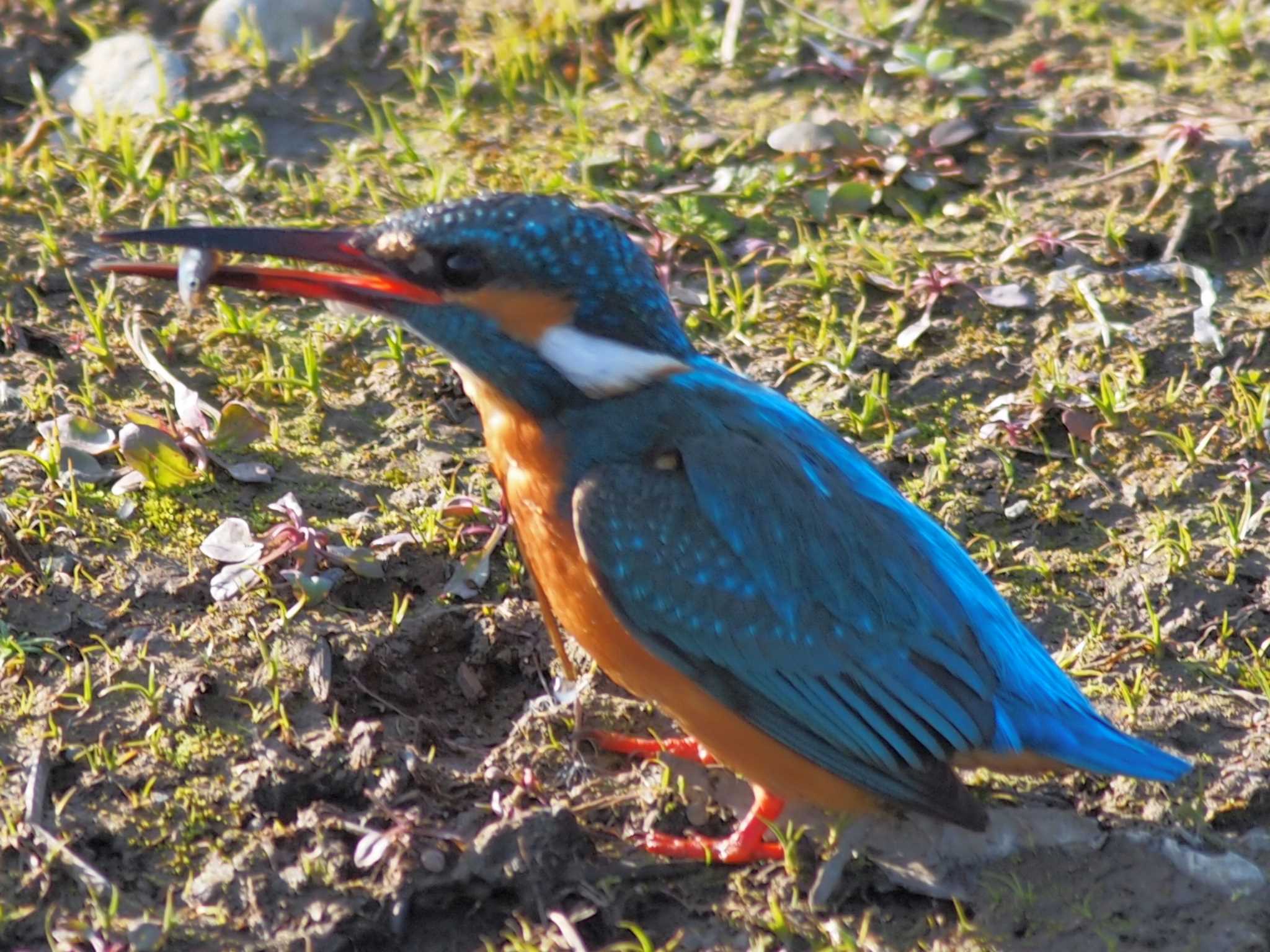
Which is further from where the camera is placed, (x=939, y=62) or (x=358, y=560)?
(x=939, y=62)

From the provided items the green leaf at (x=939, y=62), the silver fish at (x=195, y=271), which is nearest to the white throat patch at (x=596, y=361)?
the silver fish at (x=195, y=271)

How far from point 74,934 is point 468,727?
0.99m

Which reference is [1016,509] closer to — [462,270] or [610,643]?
A: [610,643]

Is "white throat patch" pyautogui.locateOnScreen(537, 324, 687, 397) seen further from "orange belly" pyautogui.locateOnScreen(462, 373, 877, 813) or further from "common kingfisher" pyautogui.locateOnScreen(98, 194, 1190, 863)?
"orange belly" pyautogui.locateOnScreen(462, 373, 877, 813)

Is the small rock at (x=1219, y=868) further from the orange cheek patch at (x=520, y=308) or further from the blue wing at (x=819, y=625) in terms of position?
the orange cheek patch at (x=520, y=308)

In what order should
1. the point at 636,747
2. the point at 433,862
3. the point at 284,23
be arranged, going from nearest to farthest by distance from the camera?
the point at 433,862, the point at 636,747, the point at 284,23

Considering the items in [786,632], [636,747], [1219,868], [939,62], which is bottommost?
[636,747]

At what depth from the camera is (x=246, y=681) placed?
3.65 metres

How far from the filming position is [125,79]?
5.61 m

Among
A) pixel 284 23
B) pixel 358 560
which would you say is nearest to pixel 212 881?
pixel 358 560

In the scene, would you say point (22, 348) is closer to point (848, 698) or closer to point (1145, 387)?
point (848, 698)

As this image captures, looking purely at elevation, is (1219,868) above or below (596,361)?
below

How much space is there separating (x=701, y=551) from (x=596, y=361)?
44cm

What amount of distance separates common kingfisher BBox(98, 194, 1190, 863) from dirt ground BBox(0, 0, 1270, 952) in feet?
0.80
